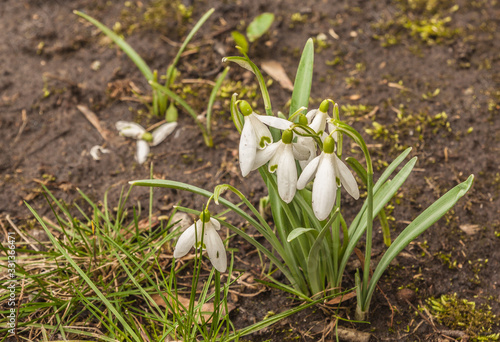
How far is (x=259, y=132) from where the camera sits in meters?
1.38

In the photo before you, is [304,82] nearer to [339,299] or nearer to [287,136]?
[287,136]

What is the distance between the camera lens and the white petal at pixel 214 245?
4.74 ft

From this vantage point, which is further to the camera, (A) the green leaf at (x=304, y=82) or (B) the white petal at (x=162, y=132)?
(B) the white petal at (x=162, y=132)

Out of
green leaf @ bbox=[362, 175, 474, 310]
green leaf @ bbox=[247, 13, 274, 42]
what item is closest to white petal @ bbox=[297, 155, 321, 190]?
green leaf @ bbox=[362, 175, 474, 310]

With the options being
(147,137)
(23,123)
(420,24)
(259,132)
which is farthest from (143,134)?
(420,24)

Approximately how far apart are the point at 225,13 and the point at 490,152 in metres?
1.93

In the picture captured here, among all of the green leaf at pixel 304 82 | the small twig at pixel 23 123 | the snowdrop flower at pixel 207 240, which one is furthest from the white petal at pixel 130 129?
the snowdrop flower at pixel 207 240

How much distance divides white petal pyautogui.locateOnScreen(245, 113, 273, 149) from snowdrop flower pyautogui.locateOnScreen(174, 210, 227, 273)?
0.91 feet

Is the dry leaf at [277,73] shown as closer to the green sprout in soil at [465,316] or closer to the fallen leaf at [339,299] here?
the fallen leaf at [339,299]

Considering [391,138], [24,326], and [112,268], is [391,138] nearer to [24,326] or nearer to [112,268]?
[112,268]

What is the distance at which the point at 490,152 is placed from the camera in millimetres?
2432

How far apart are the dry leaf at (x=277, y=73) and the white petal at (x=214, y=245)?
1.59 metres

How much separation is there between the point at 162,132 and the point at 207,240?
1387 mm

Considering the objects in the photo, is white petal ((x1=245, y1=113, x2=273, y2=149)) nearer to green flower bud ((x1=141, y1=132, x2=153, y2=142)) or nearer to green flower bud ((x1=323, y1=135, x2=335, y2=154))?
green flower bud ((x1=323, y1=135, x2=335, y2=154))
